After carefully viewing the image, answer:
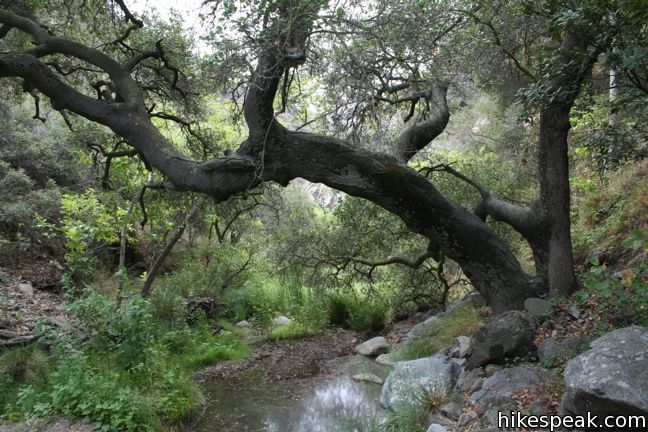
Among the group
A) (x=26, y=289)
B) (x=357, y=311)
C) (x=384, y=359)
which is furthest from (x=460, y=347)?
(x=26, y=289)

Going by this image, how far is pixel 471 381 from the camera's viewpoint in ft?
16.5

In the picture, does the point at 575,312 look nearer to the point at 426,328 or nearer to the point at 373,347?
the point at 426,328

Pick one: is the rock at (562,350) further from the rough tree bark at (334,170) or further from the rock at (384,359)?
the rock at (384,359)

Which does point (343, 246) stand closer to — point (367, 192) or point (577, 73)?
point (367, 192)

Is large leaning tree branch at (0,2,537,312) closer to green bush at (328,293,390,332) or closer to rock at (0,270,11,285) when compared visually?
rock at (0,270,11,285)

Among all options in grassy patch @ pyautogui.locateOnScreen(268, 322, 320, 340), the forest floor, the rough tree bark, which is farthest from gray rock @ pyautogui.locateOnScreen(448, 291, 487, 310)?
grassy patch @ pyautogui.locateOnScreen(268, 322, 320, 340)

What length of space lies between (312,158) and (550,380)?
305cm

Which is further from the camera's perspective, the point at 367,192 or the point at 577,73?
the point at 367,192

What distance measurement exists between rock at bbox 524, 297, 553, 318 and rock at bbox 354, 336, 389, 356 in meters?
3.63

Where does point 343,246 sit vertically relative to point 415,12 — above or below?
below

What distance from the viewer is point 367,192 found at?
5375 mm

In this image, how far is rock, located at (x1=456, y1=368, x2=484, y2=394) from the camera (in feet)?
16.0

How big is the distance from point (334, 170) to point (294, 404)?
3.14 metres

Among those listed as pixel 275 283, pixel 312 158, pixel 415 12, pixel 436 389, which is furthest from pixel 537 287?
pixel 275 283
